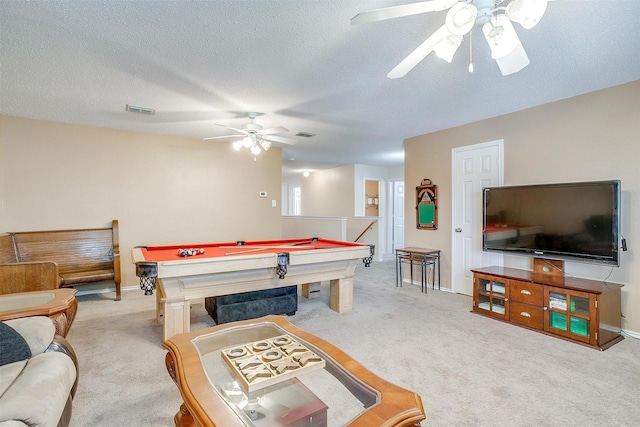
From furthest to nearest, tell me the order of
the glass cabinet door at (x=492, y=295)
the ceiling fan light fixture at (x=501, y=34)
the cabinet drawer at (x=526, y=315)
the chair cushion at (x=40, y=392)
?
the glass cabinet door at (x=492, y=295)
the cabinet drawer at (x=526, y=315)
the ceiling fan light fixture at (x=501, y=34)
the chair cushion at (x=40, y=392)

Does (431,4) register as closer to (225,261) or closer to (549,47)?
(549,47)

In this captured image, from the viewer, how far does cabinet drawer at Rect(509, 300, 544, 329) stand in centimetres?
295

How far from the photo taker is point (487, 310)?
3369mm

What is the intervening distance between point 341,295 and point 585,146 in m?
2.85

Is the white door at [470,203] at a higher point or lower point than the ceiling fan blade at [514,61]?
lower

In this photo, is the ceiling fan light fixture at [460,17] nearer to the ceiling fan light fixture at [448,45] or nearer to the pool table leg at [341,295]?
the ceiling fan light fixture at [448,45]

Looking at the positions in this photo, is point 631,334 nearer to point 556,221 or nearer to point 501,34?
point 556,221

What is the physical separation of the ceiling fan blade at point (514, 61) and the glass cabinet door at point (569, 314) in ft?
6.69

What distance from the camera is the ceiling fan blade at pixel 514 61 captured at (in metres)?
1.70

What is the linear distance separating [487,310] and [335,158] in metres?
4.45

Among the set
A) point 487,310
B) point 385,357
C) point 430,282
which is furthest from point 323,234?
point 385,357

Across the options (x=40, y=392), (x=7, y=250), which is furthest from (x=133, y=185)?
(x=40, y=392)

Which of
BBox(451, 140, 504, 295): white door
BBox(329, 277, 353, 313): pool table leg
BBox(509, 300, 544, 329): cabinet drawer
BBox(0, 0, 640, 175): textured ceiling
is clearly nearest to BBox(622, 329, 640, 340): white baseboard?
BBox(509, 300, 544, 329): cabinet drawer

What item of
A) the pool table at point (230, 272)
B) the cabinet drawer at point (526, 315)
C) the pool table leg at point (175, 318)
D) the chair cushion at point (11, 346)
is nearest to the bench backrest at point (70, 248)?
the pool table at point (230, 272)
